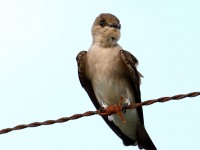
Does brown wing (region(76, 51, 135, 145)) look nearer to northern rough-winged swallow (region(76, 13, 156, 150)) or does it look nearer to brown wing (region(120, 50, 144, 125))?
northern rough-winged swallow (region(76, 13, 156, 150))

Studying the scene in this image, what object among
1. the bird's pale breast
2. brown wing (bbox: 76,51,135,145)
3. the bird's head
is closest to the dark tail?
brown wing (bbox: 76,51,135,145)

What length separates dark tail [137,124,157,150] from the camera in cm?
770

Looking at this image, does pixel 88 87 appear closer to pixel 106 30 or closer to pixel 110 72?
pixel 110 72

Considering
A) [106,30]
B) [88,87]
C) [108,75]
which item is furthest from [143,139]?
[106,30]

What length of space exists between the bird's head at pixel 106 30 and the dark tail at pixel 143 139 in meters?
1.38

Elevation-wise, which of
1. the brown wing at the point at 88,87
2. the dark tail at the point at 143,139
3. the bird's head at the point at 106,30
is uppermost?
the bird's head at the point at 106,30

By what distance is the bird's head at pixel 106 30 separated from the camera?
745cm

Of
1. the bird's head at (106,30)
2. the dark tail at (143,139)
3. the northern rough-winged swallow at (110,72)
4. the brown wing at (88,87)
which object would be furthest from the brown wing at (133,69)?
the dark tail at (143,139)

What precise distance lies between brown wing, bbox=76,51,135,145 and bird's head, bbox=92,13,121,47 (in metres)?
0.31

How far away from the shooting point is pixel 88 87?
7711 millimetres

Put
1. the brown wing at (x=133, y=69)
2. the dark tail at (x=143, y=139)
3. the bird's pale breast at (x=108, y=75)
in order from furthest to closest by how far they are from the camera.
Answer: the dark tail at (x=143, y=139), the bird's pale breast at (x=108, y=75), the brown wing at (x=133, y=69)

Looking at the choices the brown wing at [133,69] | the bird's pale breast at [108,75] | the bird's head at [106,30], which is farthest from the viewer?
the bird's head at [106,30]

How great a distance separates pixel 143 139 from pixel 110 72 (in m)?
1.23

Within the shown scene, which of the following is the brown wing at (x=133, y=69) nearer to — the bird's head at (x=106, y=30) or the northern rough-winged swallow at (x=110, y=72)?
the northern rough-winged swallow at (x=110, y=72)
